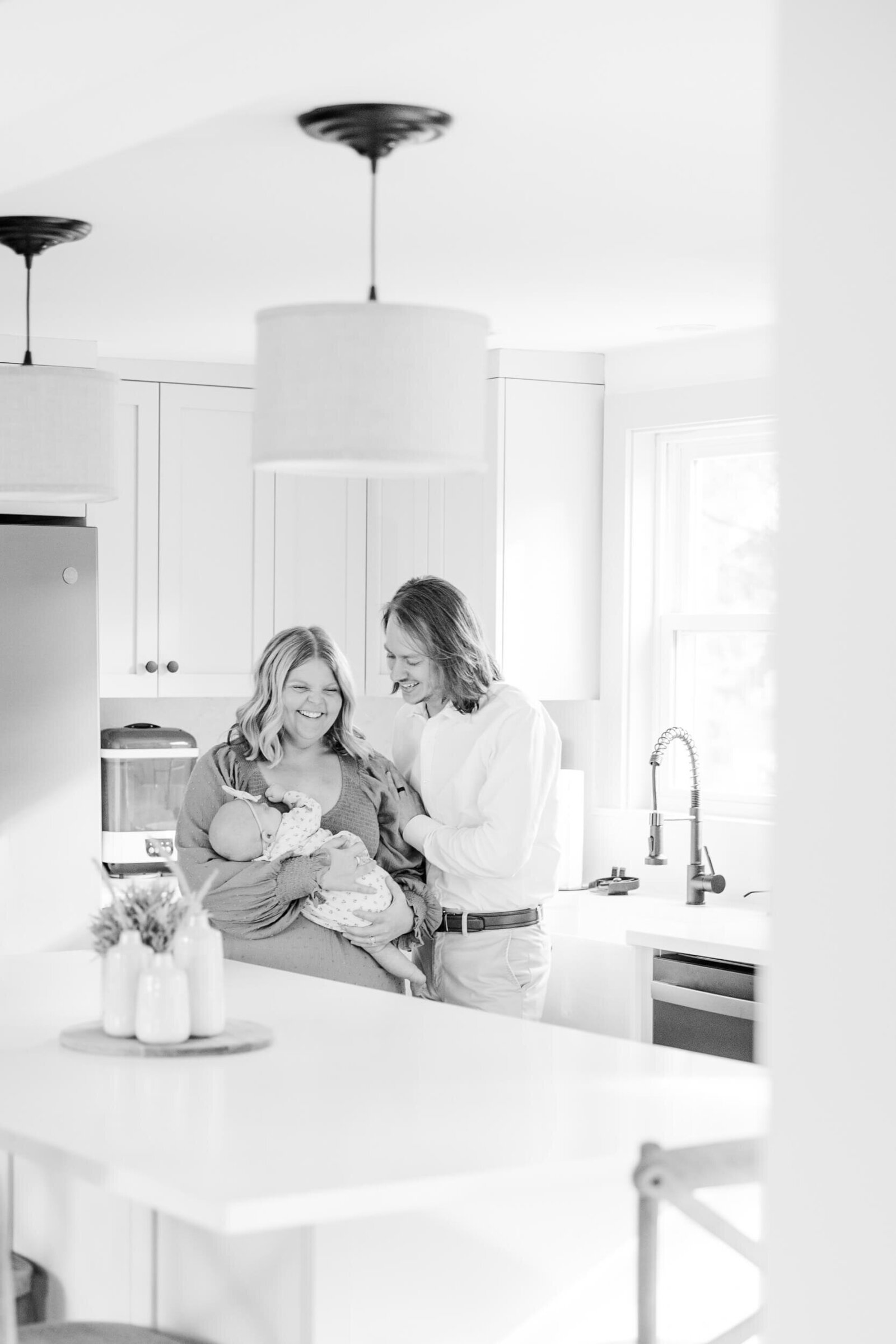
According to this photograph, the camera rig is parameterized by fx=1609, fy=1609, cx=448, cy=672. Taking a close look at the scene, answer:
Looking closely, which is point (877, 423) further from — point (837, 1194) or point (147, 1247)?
point (147, 1247)

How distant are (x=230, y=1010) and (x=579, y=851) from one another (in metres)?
2.16

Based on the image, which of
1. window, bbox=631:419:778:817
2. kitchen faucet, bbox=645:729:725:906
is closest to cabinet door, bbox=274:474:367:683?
window, bbox=631:419:778:817

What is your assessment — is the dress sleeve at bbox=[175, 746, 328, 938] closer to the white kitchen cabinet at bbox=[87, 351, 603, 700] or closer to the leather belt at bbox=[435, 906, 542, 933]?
the leather belt at bbox=[435, 906, 542, 933]

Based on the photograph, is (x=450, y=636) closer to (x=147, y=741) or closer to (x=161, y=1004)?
(x=161, y=1004)

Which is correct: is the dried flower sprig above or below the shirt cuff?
below

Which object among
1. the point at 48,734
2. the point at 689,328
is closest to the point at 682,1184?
the point at 689,328

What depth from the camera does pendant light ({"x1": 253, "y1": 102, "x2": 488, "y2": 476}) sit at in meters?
2.30

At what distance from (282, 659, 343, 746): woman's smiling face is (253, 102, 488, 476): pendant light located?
0.72 m

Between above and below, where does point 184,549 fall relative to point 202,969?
above

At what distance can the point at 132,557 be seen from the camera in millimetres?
4867

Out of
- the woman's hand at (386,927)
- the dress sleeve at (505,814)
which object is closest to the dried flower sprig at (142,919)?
the woman's hand at (386,927)

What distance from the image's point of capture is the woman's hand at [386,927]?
301 cm

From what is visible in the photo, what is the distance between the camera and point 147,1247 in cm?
215

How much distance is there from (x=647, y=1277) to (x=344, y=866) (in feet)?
4.91
